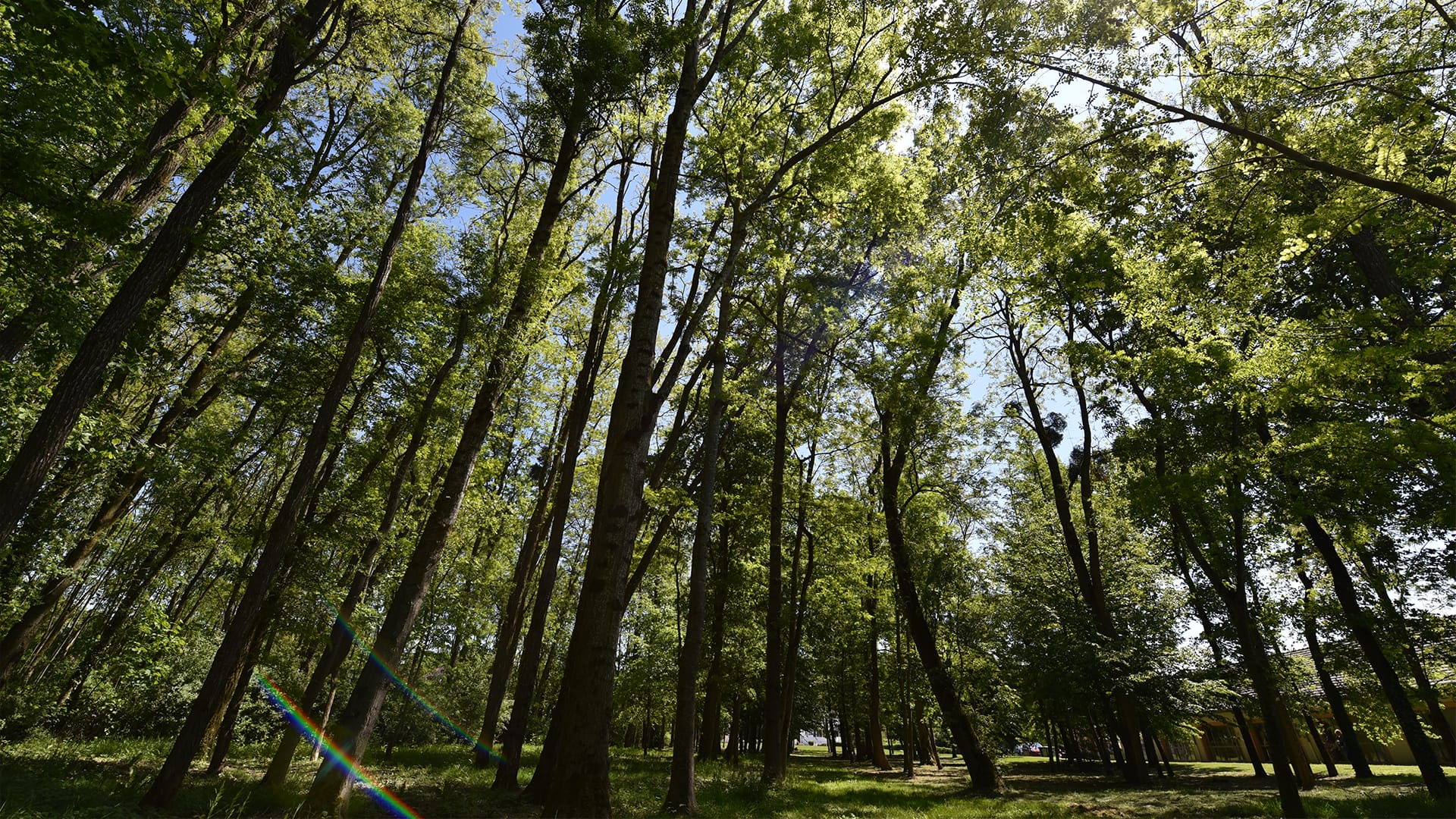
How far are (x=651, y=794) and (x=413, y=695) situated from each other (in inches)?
475

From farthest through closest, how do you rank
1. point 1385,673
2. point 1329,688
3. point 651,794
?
point 1329,688
point 1385,673
point 651,794

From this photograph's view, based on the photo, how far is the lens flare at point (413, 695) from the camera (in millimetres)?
7690

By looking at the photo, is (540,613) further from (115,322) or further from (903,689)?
(903,689)

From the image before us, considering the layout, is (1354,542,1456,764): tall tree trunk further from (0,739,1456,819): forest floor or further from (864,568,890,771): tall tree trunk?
(864,568,890,771): tall tree trunk

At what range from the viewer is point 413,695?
19297 millimetres

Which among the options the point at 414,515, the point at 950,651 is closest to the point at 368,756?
the point at 414,515

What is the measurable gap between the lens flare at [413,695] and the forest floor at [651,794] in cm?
78

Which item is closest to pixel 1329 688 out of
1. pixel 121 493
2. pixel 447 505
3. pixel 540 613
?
pixel 540 613

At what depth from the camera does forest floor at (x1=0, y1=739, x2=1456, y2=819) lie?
318 inches

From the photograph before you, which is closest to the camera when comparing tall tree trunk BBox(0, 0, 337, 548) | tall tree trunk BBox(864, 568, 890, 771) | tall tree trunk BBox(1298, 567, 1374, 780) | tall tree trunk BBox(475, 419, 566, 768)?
tall tree trunk BBox(0, 0, 337, 548)

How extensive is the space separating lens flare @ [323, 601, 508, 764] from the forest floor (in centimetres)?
78

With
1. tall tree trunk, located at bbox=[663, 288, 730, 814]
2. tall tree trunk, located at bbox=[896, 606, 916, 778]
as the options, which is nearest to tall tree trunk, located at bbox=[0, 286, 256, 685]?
tall tree trunk, located at bbox=[663, 288, 730, 814]

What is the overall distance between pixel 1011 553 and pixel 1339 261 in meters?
14.8

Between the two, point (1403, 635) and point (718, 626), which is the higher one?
point (718, 626)
